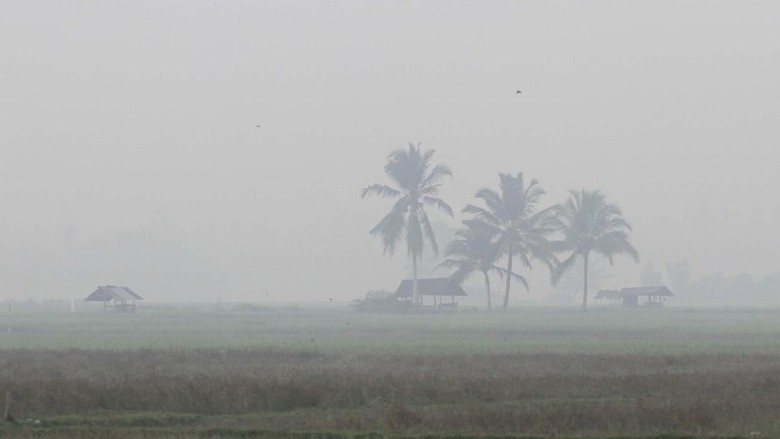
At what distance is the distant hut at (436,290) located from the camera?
297 ft

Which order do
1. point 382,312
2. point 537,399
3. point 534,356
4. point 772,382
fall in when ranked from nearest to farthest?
1. point 537,399
2. point 772,382
3. point 534,356
4. point 382,312

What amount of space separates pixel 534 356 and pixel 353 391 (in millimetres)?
11085

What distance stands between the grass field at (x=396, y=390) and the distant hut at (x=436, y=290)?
51311mm

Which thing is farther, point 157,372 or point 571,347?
point 571,347

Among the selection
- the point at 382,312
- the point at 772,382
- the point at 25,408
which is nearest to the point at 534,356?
the point at 772,382

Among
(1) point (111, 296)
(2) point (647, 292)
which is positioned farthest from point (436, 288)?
(1) point (111, 296)

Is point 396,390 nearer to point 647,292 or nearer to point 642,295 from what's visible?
point 647,292

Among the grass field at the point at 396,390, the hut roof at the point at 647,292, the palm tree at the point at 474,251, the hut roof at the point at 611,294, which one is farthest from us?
the hut roof at the point at 611,294

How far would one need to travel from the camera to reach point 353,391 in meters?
22.4

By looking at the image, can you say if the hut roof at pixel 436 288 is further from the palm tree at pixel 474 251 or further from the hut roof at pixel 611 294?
the hut roof at pixel 611 294

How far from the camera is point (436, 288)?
9219 centimetres

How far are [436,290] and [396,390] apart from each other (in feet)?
227

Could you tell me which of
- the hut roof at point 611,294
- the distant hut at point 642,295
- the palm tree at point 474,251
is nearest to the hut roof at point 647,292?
the distant hut at point 642,295

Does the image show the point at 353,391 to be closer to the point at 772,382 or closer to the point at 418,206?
the point at 772,382
